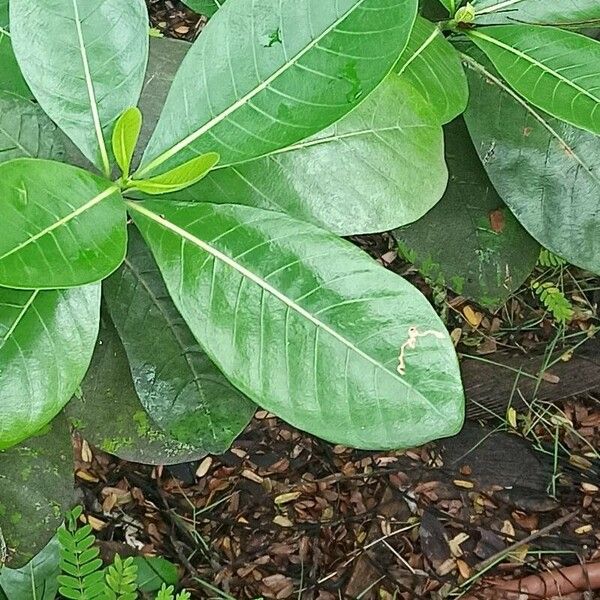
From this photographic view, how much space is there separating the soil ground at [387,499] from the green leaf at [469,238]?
0.45 meters

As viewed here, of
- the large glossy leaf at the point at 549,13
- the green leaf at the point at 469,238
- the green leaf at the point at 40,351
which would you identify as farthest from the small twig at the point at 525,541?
the green leaf at the point at 40,351

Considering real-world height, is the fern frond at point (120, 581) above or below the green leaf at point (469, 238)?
below

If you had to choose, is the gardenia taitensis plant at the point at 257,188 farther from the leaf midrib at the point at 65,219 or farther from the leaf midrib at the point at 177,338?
the leaf midrib at the point at 177,338

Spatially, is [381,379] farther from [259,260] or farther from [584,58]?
[584,58]

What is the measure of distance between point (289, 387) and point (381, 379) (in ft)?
0.21

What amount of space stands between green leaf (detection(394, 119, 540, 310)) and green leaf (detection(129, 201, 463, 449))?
1.39ft

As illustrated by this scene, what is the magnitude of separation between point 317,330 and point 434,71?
0.98ft

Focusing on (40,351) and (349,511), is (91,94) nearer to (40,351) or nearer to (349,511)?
(40,351)

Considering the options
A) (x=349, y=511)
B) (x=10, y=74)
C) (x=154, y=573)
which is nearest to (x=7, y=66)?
(x=10, y=74)

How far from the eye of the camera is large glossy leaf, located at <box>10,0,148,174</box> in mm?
594

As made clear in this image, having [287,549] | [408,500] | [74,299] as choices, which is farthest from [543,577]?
[74,299]

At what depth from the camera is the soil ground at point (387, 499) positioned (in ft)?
4.75

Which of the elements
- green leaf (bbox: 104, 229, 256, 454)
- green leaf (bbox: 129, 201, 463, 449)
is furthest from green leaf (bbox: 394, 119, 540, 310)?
green leaf (bbox: 129, 201, 463, 449)

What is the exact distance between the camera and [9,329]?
1.98ft
